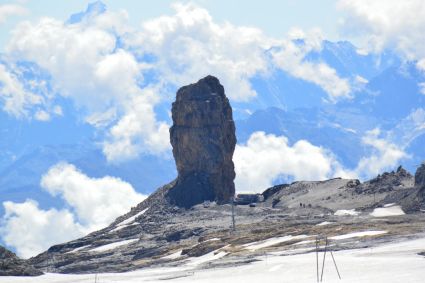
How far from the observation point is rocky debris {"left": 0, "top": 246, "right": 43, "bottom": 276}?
234ft

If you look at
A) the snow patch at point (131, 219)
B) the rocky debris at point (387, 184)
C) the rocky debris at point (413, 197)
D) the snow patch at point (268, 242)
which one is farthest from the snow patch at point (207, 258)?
the rocky debris at point (387, 184)

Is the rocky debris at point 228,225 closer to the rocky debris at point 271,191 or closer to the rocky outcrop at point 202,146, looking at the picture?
the rocky debris at point 271,191

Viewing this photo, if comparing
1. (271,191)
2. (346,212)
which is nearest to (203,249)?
(346,212)

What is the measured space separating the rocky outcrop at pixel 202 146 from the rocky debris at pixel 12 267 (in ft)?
278

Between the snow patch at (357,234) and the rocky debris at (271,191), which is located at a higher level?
the rocky debris at (271,191)

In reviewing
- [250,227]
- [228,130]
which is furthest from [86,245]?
[228,130]

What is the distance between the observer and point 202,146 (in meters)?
161

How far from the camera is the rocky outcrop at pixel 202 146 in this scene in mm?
160875

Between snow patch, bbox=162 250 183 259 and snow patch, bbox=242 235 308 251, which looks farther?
snow patch, bbox=162 250 183 259

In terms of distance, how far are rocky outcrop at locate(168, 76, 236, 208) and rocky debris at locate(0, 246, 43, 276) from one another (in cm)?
8481

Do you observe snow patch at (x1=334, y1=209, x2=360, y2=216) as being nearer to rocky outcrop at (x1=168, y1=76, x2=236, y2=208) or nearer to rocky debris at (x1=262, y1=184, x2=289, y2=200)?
rocky outcrop at (x1=168, y1=76, x2=236, y2=208)

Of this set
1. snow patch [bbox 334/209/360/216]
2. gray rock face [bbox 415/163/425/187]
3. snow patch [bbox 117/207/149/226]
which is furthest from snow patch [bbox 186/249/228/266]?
snow patch [bbox 117/207/149/226]

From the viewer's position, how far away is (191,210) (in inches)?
6009

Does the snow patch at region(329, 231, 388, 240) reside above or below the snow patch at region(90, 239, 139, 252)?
below
